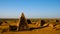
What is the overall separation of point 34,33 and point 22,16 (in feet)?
11.6

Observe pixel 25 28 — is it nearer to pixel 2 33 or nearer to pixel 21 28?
pixel 21 28

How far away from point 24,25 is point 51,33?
3.30m

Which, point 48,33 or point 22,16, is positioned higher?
point 22,16

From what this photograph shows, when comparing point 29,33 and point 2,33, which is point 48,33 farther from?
point 2,33

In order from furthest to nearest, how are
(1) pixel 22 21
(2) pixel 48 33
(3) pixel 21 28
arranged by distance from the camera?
1. (1) pixel 22 21
2. (3) pixel 21 28
3. (2) pixel 48 33

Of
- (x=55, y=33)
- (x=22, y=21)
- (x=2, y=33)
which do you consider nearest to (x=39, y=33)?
(x=55, y=33)

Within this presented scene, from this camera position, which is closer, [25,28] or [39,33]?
[39,33]

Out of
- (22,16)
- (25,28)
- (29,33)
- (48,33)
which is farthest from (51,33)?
(22,16)

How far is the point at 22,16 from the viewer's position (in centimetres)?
1313

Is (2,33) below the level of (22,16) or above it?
below

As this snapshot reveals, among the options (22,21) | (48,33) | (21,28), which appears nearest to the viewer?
(48,33)

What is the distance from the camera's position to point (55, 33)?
9.98 metres

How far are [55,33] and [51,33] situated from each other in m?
0.30

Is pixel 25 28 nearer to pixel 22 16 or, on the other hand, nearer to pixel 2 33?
pixel 22 16
